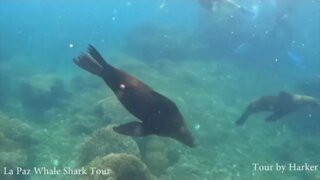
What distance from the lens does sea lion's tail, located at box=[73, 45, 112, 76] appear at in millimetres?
5720

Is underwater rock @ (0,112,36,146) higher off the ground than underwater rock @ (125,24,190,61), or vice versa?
underwater rock @ (125,24,190,61)

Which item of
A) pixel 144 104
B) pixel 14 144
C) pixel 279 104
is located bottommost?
pixel 14 144

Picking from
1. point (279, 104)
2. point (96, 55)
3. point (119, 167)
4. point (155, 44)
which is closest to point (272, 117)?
point (279, 104)

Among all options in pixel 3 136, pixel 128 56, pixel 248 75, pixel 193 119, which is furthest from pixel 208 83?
pixel 3 136

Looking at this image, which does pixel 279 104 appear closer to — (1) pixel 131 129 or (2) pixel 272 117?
(2) pixel 272 117

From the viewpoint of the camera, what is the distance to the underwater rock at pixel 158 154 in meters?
12.3

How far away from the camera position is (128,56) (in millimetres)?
30406

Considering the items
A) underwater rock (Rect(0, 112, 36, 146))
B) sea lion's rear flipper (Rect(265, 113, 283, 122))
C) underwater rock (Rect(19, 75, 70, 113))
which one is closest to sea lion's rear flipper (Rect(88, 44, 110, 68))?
underwater rock (Rect(0, 112, 36, 146))

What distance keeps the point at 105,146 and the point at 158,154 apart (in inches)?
73.1

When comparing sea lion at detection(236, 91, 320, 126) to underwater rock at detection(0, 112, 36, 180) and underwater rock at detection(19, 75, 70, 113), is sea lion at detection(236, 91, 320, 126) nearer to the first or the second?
underwater rock at detection(0, 112, 36, 180)

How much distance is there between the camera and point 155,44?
31.8 metres

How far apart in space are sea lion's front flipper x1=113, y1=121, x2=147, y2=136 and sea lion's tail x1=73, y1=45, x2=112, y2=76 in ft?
2.86

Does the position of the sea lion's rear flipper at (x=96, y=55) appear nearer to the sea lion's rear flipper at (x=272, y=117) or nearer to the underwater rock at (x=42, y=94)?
the sea lion's rear flipper at (x=272, y=117)

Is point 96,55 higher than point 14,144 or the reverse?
higher
